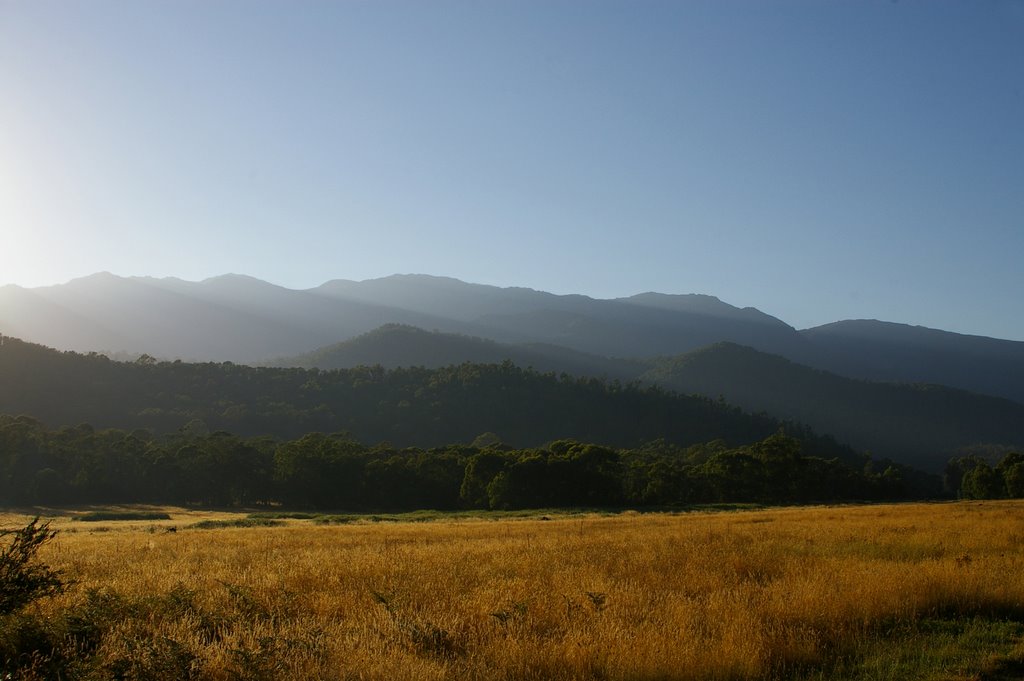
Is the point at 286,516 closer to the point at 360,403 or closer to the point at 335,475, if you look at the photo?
the point at 335,475

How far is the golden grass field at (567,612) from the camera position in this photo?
296 inches

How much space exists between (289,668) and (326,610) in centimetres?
331

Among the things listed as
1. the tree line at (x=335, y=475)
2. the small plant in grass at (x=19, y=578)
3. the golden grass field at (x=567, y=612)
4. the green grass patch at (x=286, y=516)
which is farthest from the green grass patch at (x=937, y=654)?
the tree line at (x=335, y=475)

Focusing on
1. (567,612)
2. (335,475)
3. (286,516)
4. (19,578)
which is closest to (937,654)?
(567,612)

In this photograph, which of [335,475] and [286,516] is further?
[335,475]

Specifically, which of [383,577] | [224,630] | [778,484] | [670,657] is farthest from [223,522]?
[778,484]

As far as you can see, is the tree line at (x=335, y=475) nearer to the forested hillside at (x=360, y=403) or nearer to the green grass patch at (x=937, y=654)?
the forested hillside at (x=360, y=403)

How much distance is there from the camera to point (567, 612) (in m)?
9.82

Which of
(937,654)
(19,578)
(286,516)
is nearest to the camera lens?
(19,578)

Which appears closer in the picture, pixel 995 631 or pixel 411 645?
pixel 411 645

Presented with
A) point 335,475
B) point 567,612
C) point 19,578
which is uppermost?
point 19,578

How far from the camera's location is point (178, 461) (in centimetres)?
8500

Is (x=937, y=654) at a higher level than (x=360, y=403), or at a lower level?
lower

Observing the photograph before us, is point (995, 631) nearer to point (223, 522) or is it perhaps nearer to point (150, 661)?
point (150, 661)
